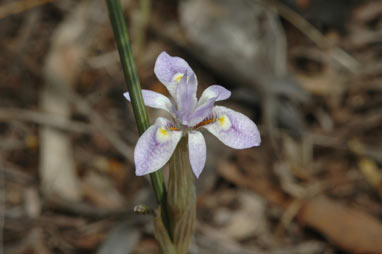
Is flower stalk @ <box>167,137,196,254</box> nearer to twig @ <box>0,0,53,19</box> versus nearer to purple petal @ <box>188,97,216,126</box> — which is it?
purple petal @ <box>188,97,216,126</box>

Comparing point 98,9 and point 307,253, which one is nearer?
point 307,253

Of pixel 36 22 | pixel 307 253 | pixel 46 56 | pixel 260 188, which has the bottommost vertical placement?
pixel 307 253

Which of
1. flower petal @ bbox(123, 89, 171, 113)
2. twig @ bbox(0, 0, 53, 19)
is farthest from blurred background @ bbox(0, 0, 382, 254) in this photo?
flower petal @ bbox(123, 89, 171, 113)

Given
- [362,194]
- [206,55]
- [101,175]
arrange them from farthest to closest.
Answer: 1. [206,55]
2. [101,175]
3. [362,194]

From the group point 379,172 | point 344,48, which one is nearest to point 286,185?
point 379,172

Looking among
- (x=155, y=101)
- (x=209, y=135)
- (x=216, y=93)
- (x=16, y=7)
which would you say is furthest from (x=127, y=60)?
(x=16, y=7)

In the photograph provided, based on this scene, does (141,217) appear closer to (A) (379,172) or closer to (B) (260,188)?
(B) (260,188)
